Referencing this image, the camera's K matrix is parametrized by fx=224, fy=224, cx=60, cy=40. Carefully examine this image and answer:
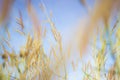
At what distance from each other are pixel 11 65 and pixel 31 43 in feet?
0.41

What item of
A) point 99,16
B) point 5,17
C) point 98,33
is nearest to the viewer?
point 99,16

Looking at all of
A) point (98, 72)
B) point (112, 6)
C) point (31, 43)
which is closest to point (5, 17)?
point (31, 43)

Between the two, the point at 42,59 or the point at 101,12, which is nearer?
the point at 101,12

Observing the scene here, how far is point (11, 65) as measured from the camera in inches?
29.9

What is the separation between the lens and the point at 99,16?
0.44 meters

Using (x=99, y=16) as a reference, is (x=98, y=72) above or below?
below

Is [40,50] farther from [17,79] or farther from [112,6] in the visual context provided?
[112,6]

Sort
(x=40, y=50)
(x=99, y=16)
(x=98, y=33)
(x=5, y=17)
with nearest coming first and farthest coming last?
1. (x=99, y=16)
2. (x=5, y=17)
3. (x=98, y=33)
4. (x=40, y=50)

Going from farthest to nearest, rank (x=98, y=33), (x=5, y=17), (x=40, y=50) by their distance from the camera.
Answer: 1. (x=40, y=50)
2. (x=98, y=33)
3. (x=5, y=17)

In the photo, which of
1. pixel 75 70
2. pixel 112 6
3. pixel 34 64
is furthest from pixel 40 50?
pixel 112 6

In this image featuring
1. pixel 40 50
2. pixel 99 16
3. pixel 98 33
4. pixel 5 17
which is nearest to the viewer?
pixel 99 16

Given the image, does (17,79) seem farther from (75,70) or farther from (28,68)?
(75,70)

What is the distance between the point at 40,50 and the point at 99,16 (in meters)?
0.38

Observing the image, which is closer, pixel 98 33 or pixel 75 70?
pixel 98 33
